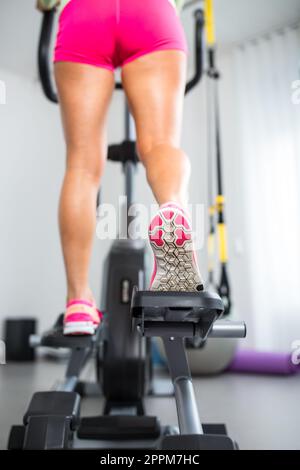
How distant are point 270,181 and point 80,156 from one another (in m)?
2.47

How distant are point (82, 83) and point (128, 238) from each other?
781mm

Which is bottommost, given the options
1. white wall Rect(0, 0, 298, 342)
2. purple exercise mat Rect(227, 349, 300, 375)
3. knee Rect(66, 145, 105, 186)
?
purple exercise mat Rect(227, 349, 300, 375)

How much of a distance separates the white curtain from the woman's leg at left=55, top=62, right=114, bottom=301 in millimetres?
1833

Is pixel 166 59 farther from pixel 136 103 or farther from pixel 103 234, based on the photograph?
pixel 103 234

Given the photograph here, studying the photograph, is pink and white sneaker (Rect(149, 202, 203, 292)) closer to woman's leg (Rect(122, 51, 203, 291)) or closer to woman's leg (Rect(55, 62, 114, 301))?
woman's leg (Rect(122, 51, 203, 291))

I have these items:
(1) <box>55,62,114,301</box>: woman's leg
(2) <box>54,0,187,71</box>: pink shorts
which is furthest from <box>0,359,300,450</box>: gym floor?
(2) <box>54,0,187,71</box>: pink shorts

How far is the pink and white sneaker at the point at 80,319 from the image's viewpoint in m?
1.00

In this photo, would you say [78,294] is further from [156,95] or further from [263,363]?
[263,363]

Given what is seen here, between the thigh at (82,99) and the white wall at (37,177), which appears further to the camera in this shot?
the white wall at (37,177)

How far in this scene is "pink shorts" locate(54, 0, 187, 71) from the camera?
1005 millimetres

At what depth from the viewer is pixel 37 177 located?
2.83 metres

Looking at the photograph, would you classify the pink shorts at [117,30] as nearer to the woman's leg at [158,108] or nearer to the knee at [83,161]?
the woman's leg at [158,108]

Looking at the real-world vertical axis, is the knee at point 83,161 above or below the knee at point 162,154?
above

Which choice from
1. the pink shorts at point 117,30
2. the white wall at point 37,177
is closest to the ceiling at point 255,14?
the white wall at point 37,177
